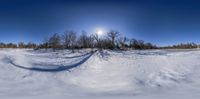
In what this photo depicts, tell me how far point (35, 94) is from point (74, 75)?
2086mm

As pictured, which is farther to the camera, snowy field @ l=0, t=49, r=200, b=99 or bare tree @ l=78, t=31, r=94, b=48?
bare tree @ l=78, t=31, r=94, b=48

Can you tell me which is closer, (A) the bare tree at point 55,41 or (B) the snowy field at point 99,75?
(B) the snowy field at point 99,75

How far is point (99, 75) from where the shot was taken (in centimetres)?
877

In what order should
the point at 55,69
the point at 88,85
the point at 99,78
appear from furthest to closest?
the point at 55,69
the point at 99,78
the point at 88,85

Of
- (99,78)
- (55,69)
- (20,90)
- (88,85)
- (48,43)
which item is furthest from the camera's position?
(48,43)

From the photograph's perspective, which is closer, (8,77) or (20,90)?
(20,90)

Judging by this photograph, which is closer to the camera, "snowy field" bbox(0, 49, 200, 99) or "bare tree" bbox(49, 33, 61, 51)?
"snowy field" bbox(0, 49, 200, 99)

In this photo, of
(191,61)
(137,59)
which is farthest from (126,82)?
(191,61)

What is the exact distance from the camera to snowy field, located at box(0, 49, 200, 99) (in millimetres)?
6930

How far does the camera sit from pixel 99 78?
27.9ft

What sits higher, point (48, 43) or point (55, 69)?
point (48, 43)

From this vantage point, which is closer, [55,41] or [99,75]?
[99,75]

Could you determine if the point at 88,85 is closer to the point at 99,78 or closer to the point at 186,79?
the point at 99,78

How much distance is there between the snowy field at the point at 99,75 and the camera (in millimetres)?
6930
